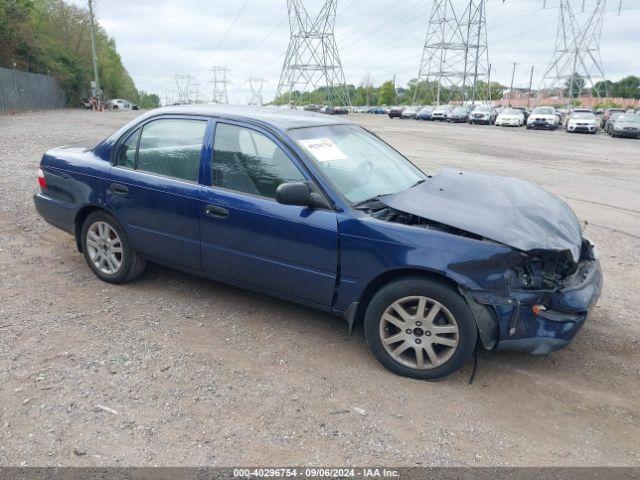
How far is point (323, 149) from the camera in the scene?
4.07 metres

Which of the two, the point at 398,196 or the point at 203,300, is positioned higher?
the point at 398,196

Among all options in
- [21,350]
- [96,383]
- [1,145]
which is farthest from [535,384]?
[1,145]

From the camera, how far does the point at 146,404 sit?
10.4 feet

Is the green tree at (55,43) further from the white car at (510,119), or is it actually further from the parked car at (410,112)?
the white car at (510,119)

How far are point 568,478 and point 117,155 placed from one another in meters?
4.18

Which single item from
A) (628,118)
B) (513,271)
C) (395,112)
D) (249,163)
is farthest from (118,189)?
(395,112)

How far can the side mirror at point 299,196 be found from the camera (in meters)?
3.59

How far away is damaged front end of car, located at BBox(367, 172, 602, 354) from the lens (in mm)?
3223

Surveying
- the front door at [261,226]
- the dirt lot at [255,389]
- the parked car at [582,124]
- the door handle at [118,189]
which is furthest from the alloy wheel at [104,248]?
the parked car at [582,124]

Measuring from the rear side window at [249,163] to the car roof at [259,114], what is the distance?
0.12m

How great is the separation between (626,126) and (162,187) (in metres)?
31.3

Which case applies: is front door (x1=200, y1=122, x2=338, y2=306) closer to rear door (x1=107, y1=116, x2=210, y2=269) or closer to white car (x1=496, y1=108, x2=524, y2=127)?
rear door (x1=107, y1=116, x2=210, y2=269)

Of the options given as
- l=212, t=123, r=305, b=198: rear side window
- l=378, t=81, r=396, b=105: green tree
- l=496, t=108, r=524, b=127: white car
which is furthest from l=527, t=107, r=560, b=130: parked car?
l=378, t=81, r=396, b=105: green tree

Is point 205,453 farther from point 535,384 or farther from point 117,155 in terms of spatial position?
point 117,155
